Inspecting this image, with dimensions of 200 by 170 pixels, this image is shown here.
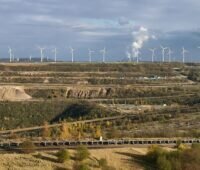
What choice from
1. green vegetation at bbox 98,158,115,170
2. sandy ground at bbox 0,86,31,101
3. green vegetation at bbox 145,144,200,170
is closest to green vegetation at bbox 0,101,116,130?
sandy ground at bbox 0,86,31,101

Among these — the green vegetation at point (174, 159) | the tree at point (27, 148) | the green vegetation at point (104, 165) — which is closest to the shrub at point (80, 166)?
the green vegetation at point (104, 165)

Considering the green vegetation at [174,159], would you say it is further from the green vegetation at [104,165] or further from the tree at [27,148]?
the tree at [27,148]

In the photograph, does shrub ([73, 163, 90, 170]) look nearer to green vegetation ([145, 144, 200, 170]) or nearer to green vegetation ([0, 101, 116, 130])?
green vegetation ([145, 144, 200, 170])

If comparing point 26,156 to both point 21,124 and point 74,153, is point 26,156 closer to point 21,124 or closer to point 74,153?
point 74,153

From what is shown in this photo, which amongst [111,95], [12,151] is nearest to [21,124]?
[111,95]

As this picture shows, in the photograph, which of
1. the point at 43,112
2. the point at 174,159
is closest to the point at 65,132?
the point at 174,159
